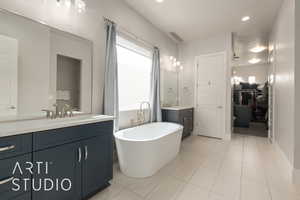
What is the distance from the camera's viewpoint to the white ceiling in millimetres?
2764

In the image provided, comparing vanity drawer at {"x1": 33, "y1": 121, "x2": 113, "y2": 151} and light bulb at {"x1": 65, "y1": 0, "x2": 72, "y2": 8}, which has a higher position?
light bulb at {"x1": 65, "y1": 0, "x2": 72, "y2": 8}

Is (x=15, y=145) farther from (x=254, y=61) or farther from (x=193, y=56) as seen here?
(x=254, y=61)

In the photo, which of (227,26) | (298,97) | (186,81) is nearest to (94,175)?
(298,97)

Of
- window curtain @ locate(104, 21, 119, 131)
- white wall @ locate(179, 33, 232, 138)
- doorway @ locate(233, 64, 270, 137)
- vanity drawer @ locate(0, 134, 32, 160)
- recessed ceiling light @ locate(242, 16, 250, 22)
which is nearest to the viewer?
vanity drawer @ locate(0, 134, 32, 160)

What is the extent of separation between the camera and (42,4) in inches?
65.9

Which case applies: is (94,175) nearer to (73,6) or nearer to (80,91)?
(80,91)

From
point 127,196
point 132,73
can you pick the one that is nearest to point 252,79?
point 132,73

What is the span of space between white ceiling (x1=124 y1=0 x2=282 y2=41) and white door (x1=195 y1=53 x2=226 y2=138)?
0.80m

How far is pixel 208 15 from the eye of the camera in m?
3.15

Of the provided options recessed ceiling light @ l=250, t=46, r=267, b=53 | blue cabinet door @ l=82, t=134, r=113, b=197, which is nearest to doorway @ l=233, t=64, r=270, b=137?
recessed ceiling light @ l=250, t=46, r=267, b=53

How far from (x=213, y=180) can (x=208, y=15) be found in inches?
124

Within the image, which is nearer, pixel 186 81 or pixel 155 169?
pixel 155 169

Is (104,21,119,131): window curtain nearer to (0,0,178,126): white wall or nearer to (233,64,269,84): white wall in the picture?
(0,0,178,126): white wall

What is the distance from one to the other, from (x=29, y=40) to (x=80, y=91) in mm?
790
